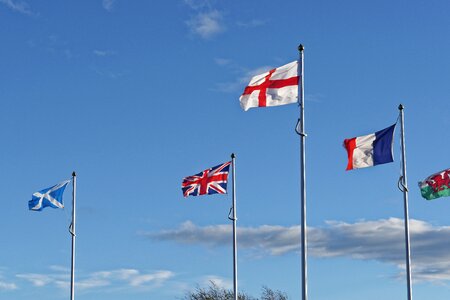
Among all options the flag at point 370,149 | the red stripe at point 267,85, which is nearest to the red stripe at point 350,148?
the flag at point 370,149

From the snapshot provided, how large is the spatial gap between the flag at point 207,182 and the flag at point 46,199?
651 cm

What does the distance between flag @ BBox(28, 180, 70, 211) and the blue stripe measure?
1759 cm

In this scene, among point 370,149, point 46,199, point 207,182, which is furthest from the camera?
point 46,199

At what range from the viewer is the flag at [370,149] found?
125ft

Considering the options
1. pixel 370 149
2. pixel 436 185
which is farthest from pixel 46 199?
pixel 436 185

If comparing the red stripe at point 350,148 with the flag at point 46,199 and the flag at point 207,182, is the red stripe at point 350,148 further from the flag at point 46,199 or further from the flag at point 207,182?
the flag at point 46,199

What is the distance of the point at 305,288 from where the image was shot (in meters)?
32.7

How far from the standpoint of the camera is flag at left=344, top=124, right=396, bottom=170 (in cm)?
3804

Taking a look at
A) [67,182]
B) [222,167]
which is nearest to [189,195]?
[222,167]

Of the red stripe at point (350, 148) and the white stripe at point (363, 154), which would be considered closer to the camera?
the white stripe at point (363, 154)

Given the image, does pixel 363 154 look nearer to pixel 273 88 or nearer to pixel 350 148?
pixel 350 148

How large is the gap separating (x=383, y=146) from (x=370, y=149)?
0.52 m

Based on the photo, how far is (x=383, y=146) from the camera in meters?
38.2

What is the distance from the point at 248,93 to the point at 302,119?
2189mm
